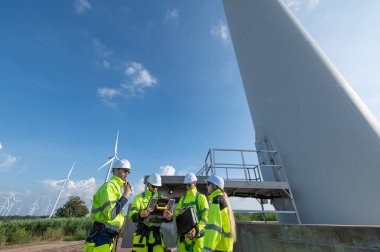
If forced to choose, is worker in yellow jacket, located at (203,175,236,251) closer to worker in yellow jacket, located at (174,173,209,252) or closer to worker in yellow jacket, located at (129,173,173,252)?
worker in yellow jacket, located at (174,173,209,252)

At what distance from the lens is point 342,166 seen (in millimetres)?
5207

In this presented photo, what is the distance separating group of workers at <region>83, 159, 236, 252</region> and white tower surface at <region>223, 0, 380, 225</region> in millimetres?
3508

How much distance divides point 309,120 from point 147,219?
5106 millimetres

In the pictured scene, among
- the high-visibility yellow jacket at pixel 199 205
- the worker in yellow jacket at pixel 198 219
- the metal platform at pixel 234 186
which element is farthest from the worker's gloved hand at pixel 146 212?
the metal platform at pixel 234 186

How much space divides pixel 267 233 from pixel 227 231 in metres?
1.72

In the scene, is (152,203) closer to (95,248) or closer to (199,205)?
(199,205)

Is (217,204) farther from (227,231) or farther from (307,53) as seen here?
(307,53)

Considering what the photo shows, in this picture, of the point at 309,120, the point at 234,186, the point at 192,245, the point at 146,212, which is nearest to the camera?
the point at 146,212

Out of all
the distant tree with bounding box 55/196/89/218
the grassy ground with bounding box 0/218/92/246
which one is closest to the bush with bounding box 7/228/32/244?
the grassy ground with bounding box 0/218/92/246

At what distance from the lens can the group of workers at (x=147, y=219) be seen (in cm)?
322

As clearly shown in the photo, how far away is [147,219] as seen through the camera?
3.86m

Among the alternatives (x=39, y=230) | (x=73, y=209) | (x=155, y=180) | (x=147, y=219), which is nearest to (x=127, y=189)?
(x=147, y=219)

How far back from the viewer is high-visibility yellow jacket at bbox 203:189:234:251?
10.2 ft

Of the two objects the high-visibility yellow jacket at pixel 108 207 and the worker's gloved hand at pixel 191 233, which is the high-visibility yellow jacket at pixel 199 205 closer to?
the worker's gloved hand at pixel 191 233
